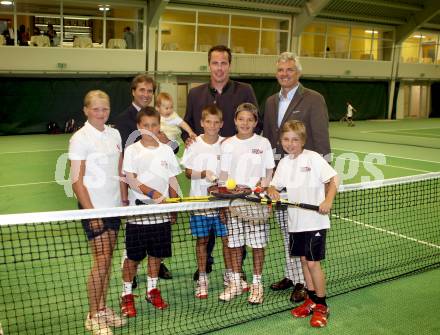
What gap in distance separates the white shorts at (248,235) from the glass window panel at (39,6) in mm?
19628

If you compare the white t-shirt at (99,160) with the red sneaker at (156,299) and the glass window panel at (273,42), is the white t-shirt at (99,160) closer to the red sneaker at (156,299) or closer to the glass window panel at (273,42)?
the red sneaker at (156,299)

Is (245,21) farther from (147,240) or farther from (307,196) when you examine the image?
(147,240)

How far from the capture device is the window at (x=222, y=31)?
81.0ft

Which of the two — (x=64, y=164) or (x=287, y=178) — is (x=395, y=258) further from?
(x=64, y=164)

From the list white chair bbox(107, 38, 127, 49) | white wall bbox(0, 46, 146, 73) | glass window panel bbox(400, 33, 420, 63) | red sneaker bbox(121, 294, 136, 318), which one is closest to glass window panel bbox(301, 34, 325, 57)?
glass window panel bbox(400, 33, 420, 63)

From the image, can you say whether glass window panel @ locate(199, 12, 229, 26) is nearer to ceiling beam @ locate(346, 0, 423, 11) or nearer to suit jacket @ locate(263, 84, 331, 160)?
ceiling beam @ locate(346, 0, 423, 11)

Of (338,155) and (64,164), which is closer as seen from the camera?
(64,164)

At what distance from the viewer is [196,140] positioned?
4.65m

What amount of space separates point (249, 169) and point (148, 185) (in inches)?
39.1

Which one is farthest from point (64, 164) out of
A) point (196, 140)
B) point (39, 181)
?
point (196, 140)

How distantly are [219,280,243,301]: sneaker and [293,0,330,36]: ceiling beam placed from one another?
73.6 ft

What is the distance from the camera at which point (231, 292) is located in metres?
4.68

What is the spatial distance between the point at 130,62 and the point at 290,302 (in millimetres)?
19233

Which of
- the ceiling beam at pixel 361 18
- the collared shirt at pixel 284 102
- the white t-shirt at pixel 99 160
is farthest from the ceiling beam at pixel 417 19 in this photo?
the white t-shirt at pixel 99 160
